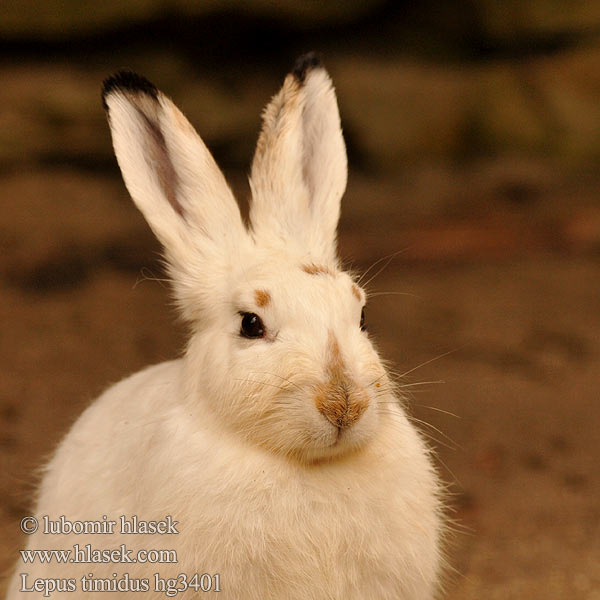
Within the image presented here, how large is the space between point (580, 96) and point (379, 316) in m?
4.21

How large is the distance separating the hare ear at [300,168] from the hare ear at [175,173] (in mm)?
148

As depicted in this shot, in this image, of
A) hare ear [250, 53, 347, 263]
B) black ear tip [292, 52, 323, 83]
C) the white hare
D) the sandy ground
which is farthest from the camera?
the sandy ground

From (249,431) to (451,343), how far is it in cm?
467

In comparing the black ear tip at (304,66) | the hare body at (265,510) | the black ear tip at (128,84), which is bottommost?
the hare body at (265,510)

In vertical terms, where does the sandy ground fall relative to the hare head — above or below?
below

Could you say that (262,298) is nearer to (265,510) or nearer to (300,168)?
(265,510)

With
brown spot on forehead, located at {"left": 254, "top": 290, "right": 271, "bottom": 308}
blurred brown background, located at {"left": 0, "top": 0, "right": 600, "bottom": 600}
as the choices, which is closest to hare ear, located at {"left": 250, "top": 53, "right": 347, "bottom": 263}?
brown spot on forehead, located at {"left": 254, "top": 290, "right": 271, "bottom": 308}

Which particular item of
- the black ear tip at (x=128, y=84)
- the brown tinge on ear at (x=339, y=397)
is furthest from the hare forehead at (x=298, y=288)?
the black ear tip at (x=128, y=84)

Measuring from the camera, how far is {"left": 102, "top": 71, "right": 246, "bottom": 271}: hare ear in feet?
11.3

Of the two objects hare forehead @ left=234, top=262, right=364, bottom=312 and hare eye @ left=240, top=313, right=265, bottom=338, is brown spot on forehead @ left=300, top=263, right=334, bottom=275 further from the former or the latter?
hare eye @ left=240, top=313, right=265, bottom=338

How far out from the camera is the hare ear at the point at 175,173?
3430 millimetres

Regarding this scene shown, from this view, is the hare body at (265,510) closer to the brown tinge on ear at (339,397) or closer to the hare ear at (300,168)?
the brown tinge on ear at (339,397)

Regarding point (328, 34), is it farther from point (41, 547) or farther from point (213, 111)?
point (41, 547)

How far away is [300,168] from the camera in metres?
3.70
